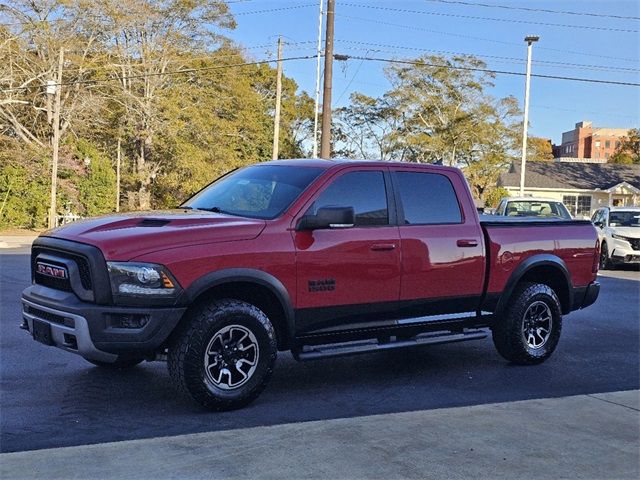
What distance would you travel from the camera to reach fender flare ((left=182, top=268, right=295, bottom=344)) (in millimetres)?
5156

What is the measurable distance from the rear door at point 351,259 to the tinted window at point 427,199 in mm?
202

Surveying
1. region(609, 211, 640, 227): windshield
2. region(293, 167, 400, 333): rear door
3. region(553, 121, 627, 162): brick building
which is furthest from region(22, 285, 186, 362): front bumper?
region(553, 121, 627, 162): brick building

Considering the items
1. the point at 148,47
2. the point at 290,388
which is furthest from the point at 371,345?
the point at 148,47

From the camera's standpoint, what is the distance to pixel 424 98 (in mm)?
55062

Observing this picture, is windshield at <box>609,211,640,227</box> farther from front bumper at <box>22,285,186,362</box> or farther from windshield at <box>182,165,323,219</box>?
front bumper at <box>22,285,186,362</box>

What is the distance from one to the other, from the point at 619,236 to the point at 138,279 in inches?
666

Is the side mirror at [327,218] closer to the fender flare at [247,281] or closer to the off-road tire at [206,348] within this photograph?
the fender flare at [247,281]

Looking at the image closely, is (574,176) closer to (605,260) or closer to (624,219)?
(624,219)

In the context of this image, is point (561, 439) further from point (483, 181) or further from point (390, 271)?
point (483, 181)

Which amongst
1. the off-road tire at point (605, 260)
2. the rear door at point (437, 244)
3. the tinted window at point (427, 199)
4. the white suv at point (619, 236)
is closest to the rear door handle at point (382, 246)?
the rear door at point (437, 244)

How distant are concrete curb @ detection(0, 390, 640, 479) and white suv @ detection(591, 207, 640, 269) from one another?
14.3 meters

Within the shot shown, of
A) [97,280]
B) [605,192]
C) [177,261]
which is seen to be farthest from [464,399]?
[605,192]

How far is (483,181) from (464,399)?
52963 millimetres

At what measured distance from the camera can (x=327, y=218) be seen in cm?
560
